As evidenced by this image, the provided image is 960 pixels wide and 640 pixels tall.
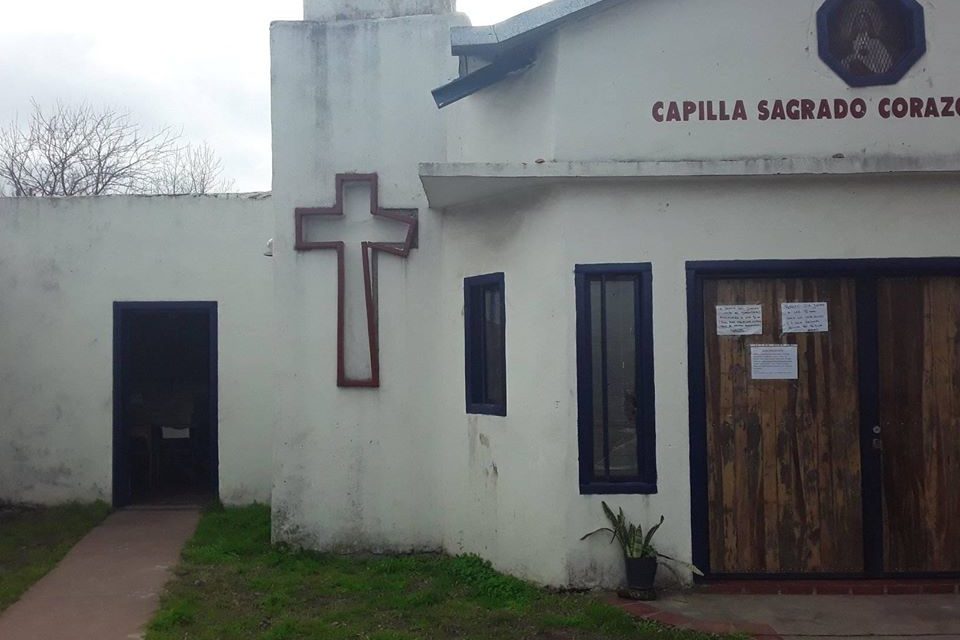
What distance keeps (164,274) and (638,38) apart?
6304 millimetres

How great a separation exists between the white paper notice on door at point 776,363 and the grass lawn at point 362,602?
2.04m

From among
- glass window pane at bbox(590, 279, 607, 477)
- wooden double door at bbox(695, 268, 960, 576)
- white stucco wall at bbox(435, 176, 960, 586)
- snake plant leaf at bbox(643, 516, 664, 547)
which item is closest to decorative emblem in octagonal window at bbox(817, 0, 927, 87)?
white stucco wall at bbox(435, 176, 960, 586)

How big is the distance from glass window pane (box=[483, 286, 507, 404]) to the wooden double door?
164 centimetres

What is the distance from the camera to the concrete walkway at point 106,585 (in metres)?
6.30

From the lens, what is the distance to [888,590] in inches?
255

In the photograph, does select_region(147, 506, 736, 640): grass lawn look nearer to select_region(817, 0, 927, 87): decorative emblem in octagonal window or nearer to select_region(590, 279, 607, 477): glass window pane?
select_region(590, 279, 607, 477): glass window pane

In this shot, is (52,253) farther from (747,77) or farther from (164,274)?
(747,77)

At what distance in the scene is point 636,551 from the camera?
6387 mm

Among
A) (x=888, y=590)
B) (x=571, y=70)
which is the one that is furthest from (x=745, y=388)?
(x=571, y=70)

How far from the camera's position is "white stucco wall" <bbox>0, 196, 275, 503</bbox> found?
10430 mm

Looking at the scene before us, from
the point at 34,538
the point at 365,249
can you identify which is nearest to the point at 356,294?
the point at 365,249

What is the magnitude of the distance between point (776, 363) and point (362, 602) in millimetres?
3523

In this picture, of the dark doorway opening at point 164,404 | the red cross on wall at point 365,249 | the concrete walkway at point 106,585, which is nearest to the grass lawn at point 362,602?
the concrete walkway at point 106,585

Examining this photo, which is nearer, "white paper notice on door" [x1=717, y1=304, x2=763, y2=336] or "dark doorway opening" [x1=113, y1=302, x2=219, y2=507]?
"white paper notice on door" [x1=717, y1=304, x2=763, y2=336]
